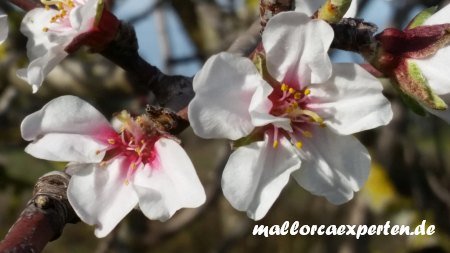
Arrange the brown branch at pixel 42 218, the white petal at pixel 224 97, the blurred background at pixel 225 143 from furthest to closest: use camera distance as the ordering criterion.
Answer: the blurred background at pixel 225 143, the white petal at pixel 224 97, the brown branch at pixel 42 218

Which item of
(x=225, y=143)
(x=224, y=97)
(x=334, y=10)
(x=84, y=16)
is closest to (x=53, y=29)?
(x=84, y=16)

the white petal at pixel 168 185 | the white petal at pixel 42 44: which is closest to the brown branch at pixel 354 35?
the white petal at pixel 168 185

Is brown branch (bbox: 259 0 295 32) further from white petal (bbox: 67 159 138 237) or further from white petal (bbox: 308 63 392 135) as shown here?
white petal (bbox: 67 159 138 237)

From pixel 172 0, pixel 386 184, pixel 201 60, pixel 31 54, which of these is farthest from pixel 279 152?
pixel 201 60

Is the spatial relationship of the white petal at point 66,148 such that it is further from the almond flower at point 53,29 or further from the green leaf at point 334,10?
the green leaf at point 334,10

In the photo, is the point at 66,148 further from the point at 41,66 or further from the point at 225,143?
the point at 225,143

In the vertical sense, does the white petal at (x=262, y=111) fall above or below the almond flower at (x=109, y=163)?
above

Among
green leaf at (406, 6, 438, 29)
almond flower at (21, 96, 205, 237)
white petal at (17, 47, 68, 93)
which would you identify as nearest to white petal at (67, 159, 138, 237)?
almond flower at (21, 96, 205, 237)
